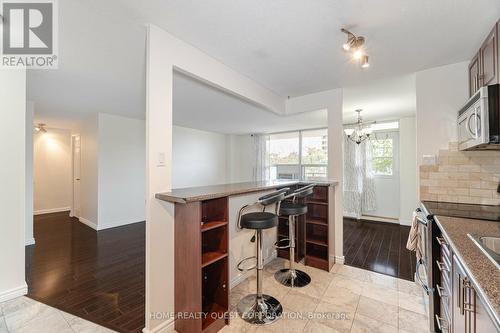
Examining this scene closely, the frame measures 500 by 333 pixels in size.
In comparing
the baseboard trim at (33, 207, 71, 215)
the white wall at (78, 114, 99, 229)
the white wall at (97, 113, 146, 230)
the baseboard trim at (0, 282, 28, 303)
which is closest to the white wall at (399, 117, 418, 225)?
the white wall at (97, 113, 146, 230)

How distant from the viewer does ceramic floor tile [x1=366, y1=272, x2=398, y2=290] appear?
2326mm

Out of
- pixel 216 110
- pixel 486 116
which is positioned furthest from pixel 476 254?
pixel 216 110

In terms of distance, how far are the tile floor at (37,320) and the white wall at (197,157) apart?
3.94 m

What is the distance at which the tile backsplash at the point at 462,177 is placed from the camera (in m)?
2.09

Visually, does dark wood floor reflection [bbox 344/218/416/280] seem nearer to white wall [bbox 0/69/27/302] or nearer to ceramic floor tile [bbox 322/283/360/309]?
ceramic floor tile [bbox 322/283/360/309]

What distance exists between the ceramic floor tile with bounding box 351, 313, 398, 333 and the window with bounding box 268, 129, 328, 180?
400cm

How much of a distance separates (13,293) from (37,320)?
1.97 ft

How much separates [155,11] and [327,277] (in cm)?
308

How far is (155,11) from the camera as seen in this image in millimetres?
1550

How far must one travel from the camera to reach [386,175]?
16.4ft

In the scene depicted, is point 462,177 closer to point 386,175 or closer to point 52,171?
point 386,175

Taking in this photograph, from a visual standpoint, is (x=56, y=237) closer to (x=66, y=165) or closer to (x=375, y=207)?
(x=66, y=165)

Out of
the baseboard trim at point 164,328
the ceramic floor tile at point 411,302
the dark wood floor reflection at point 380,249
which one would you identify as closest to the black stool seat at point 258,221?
the baseboard trim at point 164,328

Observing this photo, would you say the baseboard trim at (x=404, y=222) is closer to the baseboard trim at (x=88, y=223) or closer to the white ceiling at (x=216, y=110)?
the white ceiling at (x=216, y=110)
